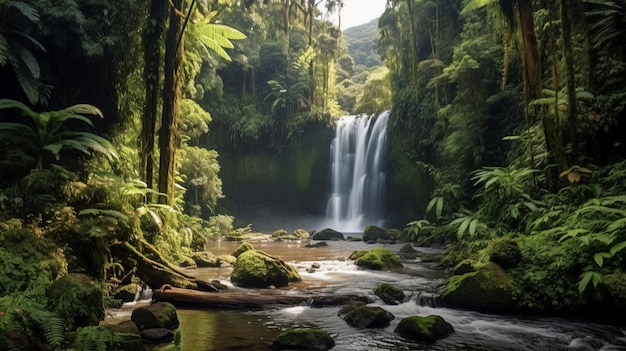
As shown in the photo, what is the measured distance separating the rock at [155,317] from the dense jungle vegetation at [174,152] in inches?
27.7

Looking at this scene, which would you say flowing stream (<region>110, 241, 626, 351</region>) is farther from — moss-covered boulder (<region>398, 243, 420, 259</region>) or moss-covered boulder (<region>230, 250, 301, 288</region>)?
moss-covered boulder (<region>398, 243, 420, 259</region>)

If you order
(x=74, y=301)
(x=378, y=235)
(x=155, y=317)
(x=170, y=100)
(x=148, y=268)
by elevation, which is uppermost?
(x=170, y=100)

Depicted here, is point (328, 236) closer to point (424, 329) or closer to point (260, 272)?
point (260, 272)

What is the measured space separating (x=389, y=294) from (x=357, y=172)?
64.8ft

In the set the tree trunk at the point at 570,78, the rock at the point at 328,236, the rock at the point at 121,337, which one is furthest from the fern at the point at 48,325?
the rock at the point at 328,236

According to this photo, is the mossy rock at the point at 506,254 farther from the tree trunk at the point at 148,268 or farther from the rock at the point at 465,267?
the tree trunk at the point at 148,268

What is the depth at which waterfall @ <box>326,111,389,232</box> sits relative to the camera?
2625cm

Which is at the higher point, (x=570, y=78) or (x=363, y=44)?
(x=363, y=44)

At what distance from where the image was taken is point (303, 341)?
5.24 metres

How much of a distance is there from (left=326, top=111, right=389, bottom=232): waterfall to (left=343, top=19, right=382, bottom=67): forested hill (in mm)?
31811

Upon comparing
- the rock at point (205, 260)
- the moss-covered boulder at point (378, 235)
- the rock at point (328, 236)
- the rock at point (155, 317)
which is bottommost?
the rock at point (328, 236)

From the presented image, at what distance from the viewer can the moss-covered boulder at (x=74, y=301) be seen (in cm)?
472

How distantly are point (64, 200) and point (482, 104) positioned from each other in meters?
14.1

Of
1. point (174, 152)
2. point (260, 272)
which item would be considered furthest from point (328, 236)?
point (260, 272)
